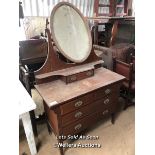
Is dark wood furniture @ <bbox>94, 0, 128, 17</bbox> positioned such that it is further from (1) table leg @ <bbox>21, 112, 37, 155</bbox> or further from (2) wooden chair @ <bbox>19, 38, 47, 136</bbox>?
(1) table leg @ <bbox>21, 112, 37, 155</bbox>

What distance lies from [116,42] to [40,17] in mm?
1280

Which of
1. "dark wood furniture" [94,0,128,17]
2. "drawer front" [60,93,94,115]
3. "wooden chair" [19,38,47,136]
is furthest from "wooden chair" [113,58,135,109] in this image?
"dark wood furniture" [94,0,128,17]

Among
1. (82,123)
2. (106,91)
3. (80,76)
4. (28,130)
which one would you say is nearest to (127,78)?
(106,91)

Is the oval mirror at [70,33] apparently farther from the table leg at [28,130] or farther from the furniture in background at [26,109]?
the table leg at [28,130]

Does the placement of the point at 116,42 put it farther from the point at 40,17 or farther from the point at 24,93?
the point at 24,93

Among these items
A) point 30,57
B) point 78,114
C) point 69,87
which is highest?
point 30,57

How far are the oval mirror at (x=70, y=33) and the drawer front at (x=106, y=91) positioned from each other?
345 mm

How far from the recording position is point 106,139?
1657mm

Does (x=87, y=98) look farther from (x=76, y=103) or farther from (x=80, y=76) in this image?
(x=80, y=76)

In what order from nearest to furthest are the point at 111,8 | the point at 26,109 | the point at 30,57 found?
the point at 26,109
the point at 30,57
the point at 111,8

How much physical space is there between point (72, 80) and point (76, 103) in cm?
24

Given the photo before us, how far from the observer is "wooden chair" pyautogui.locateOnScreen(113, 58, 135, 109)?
6.21 ft

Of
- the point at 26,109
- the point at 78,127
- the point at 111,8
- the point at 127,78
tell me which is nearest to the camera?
the point at 26,109
